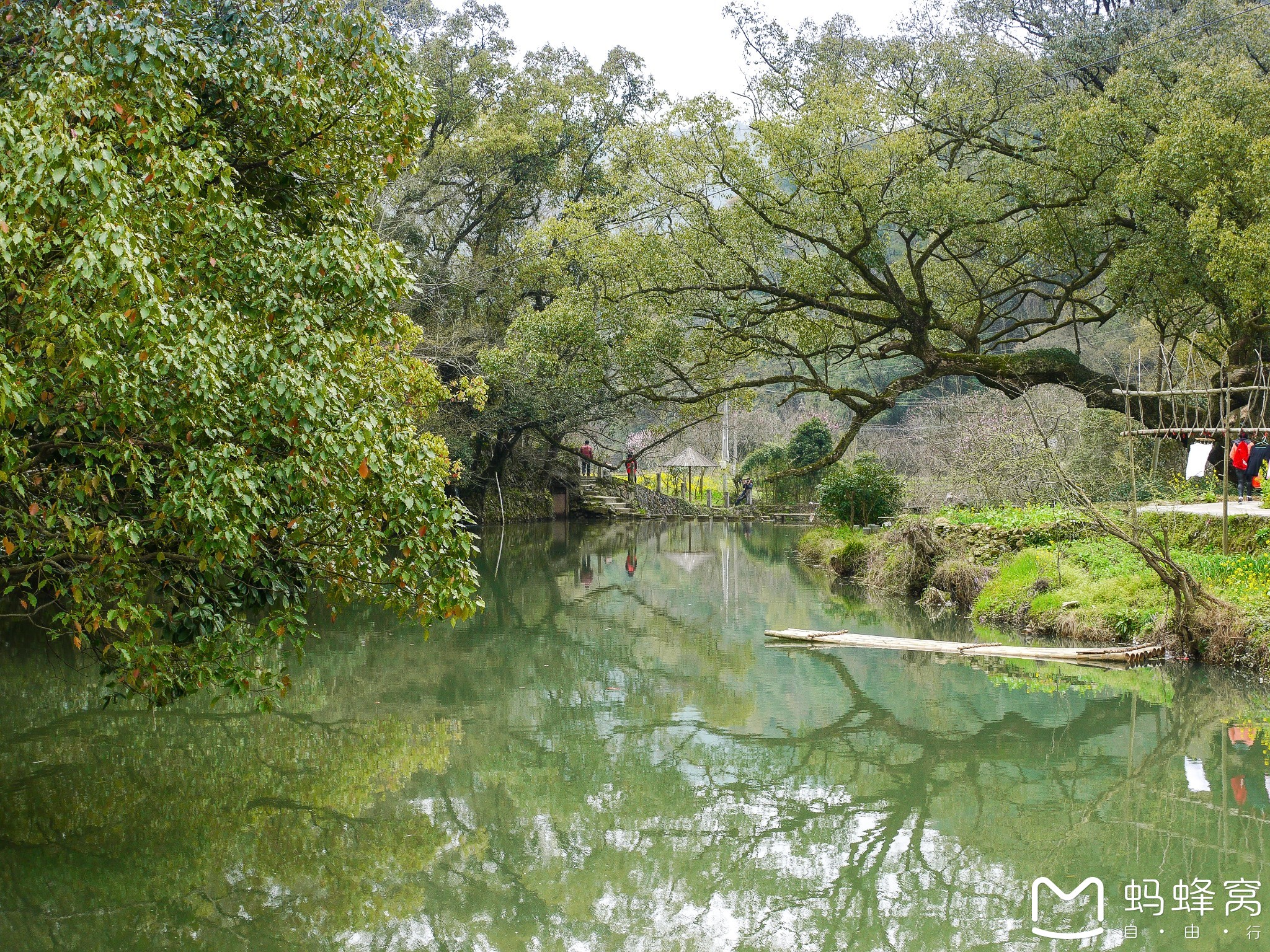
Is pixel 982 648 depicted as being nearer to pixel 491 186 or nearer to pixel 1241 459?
pixel 1241 459

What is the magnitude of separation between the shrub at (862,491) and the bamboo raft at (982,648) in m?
7.66

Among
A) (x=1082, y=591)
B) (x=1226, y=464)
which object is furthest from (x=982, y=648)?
(x=1226, y=464)

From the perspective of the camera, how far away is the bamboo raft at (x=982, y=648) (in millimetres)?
10000

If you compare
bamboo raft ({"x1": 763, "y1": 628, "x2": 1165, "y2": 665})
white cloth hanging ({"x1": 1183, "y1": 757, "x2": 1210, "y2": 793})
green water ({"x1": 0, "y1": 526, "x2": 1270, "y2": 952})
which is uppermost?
bamboo raft ({"x1": 763, "y1": 628, "x2": 1165, "y2": 665})

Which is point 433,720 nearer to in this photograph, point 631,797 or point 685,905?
point 631,797

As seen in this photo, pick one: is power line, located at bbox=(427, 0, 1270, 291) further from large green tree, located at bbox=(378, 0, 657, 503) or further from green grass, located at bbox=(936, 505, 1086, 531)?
large green tree, located at bbox=(378, 0, 657, 503)

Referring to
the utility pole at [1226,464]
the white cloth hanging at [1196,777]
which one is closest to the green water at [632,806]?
the white cloth hanging at [1196,777]

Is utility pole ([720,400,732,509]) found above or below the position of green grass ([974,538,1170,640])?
above

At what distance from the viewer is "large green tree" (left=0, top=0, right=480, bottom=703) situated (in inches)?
171

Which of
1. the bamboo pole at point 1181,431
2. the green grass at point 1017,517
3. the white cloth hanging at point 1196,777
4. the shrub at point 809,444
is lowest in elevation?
the white cloth hanging at point 1196,777

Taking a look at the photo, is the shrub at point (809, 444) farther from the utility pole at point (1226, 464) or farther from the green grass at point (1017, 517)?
the utility pole at point (1226, 464)

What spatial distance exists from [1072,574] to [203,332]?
10142 millimetres

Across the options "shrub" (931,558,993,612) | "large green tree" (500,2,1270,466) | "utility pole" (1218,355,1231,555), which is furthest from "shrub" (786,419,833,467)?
"utility pole" (1218,355,1231,555)

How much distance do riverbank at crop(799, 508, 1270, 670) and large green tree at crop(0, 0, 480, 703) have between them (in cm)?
751
